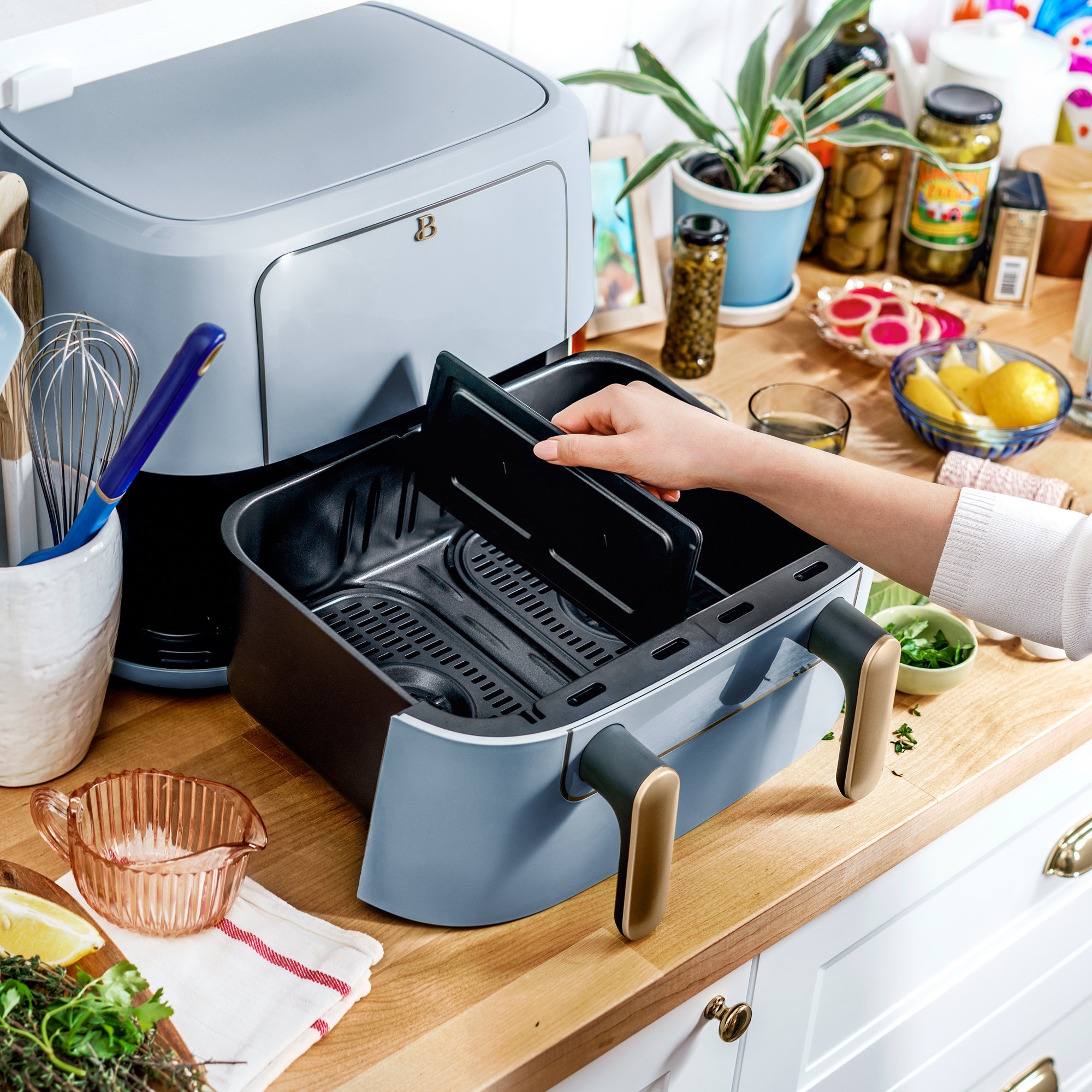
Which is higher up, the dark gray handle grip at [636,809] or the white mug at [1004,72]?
the white mug at [1004,72]

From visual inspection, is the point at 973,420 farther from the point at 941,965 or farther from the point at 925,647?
the point at 941,965

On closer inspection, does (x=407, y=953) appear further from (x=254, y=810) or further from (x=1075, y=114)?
(x=1075, y=114)

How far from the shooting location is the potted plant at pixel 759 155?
1.34 meters

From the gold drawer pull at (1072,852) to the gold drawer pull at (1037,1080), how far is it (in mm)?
345

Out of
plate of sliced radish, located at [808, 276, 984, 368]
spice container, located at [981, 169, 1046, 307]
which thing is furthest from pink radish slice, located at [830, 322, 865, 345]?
spice container, located at [981, 169, 1046, 307]

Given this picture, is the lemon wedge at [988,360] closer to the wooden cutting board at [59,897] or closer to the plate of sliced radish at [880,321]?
the plate of sliced radish at [880,321]

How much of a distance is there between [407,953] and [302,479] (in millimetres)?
315

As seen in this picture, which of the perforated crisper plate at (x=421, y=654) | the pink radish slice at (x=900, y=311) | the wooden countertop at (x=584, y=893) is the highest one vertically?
the pink radish slice at (x=900, y=311)

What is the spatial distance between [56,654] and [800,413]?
0.72 meters

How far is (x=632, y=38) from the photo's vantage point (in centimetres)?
145

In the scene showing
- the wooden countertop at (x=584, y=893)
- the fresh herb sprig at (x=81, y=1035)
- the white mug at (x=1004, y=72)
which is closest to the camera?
the fresh herb sprig at (x=81, y=1035)

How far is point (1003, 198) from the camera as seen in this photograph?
4.75 ft

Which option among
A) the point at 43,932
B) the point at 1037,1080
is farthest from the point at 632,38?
the point at 1037,1080

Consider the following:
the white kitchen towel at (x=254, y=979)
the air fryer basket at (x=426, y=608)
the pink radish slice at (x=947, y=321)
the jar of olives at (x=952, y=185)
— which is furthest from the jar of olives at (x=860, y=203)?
the white kitchen towel at (x=254, y=979)
